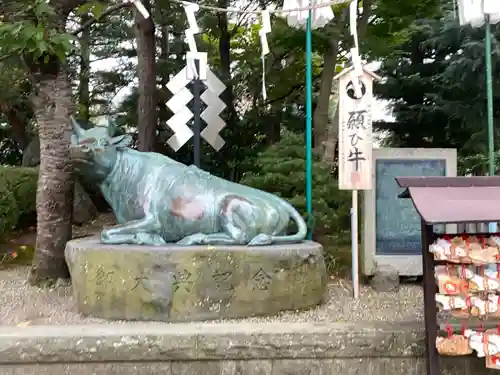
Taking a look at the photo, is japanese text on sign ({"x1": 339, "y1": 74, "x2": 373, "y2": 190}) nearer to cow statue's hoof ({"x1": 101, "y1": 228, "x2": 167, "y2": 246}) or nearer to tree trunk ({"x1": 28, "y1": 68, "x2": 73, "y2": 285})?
cow statue's hoof ({"x1": 101, "y1": 228, "x2": 167, "y2": 246})

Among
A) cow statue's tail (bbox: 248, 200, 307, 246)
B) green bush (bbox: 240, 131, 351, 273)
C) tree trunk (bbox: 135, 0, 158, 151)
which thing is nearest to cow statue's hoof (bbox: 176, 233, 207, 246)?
cow statue's tail (bbox: 248, 200, 307, 246)

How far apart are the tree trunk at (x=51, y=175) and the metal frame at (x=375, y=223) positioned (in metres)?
3.34

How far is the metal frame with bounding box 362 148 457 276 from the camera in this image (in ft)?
21.0

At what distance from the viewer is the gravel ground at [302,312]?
472 centimetres

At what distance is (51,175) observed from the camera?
5.86m

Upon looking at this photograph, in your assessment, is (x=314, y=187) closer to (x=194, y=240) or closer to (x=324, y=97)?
(x=194, y=240)

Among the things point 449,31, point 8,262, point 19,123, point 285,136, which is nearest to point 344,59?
point 449,31

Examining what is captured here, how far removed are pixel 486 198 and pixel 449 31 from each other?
847 centimetres

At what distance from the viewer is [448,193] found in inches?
149

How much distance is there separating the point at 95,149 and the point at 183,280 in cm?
148

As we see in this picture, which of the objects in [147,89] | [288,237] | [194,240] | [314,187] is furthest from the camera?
[147,89]

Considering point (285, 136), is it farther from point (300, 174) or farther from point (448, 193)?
point (448, 193)

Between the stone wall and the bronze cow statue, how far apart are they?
0.87 metres

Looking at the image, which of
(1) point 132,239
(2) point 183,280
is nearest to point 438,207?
(2) point 183,280
